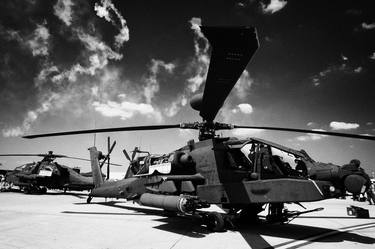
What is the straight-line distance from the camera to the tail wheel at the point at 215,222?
272 inches

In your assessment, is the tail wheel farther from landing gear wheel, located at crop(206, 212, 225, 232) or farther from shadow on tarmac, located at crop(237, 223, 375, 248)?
shadow on tarmac, located at crop(237, 223, 375, 248)

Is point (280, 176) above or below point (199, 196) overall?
above

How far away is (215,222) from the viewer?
7.02 meters

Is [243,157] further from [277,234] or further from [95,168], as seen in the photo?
[95,168]

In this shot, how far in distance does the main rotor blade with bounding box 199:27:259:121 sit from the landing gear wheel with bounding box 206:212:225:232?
411cm

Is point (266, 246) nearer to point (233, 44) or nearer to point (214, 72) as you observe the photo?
point (214, 72)

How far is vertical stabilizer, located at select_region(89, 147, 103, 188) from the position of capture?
13717 millimetres

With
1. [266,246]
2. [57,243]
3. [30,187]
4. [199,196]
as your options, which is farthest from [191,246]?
[30,187]

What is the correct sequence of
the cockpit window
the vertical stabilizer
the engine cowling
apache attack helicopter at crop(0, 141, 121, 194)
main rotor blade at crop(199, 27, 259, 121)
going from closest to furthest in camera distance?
main rotor blade at crop(199, 27, 259, 121) → the engine cowling → the cockpit window → the vertical stabilizer → apache attack helicopter at crop(0, 141, 121, 194)

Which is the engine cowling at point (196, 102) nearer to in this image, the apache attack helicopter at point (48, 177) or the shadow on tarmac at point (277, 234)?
the shadow on tarmac at point (277, 234)

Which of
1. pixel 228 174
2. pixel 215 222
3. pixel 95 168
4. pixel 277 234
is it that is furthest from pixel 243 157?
pixel 95 168

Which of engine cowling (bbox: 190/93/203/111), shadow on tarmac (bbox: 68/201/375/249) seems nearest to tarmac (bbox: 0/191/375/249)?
shadow on tarmac (bbox: 68/201/375/249)

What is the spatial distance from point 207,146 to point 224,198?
1.96 metres

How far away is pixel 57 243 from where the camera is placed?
5336mm
